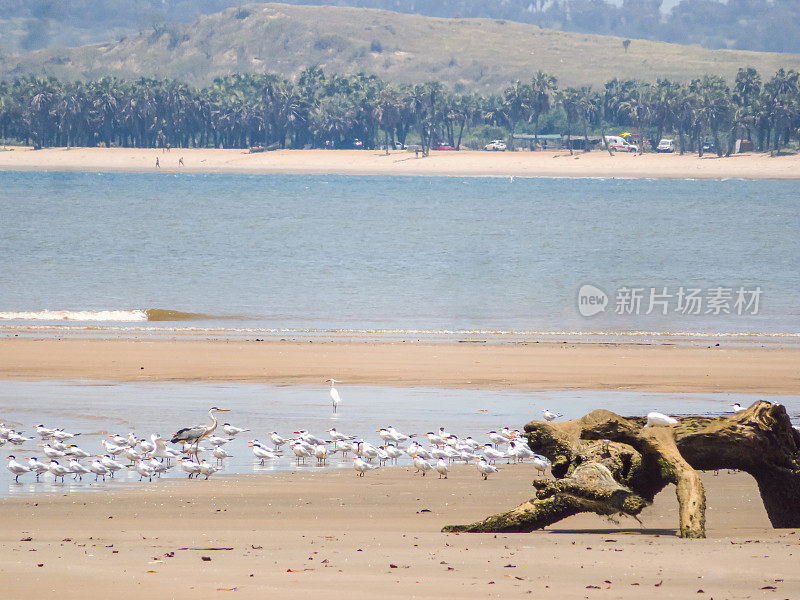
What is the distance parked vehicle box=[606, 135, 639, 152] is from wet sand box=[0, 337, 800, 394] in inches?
6416

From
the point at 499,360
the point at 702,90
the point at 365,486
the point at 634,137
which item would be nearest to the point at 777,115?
the point at 702,90

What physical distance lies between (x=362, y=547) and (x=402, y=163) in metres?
170

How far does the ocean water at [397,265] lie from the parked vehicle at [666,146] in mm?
75859

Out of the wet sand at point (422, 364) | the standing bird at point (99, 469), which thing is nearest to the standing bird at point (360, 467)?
the standing bird at point (99, 469)

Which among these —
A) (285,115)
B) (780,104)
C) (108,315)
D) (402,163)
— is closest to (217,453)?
(108,315)

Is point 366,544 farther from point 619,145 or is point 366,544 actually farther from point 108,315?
point 619,145

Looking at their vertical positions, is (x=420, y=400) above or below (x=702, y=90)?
below

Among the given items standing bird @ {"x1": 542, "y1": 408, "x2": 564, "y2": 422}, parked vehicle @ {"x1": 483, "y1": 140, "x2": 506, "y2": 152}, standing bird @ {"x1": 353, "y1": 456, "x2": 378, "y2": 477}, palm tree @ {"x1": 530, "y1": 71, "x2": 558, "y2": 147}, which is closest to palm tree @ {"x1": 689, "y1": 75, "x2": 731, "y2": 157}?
palm tree @ {"x1": 530, "y1": 71, "x2": 558, "y2": 147}

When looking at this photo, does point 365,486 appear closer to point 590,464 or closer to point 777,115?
point 590,464

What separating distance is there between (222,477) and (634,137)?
193m

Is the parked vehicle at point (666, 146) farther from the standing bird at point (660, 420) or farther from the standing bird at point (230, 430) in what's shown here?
the standing bird at point (660, 420)

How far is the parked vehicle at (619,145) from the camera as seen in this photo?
184m

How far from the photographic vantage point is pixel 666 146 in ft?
616

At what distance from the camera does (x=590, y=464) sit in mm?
9297
